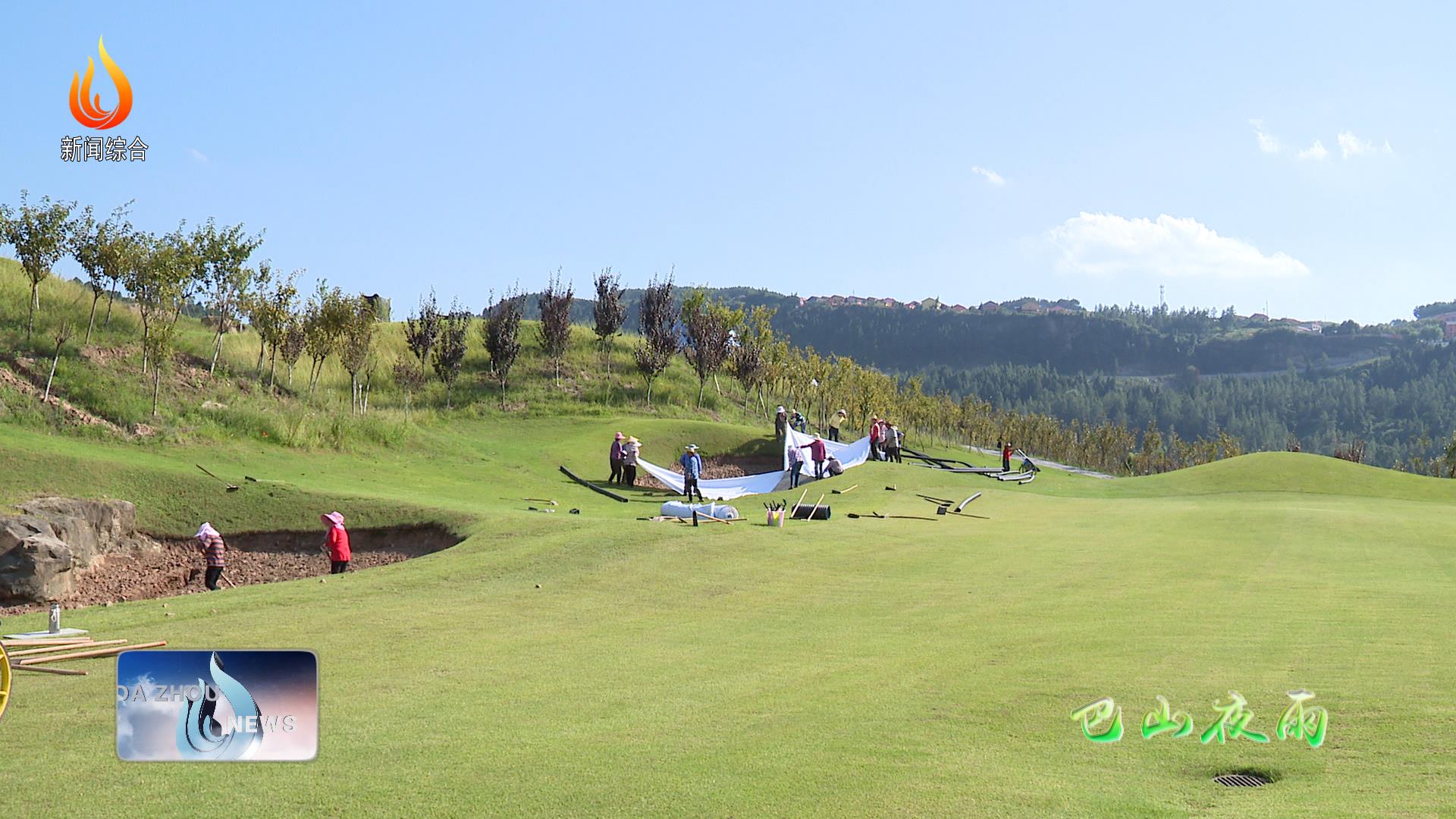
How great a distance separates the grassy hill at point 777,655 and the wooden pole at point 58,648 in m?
0.53

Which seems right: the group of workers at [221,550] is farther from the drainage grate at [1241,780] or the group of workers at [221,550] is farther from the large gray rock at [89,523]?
the drainage grate at [1241,780]

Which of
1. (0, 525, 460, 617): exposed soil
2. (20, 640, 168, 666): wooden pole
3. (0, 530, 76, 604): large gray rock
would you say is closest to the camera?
(20, 640, 168, 666): wooden pole

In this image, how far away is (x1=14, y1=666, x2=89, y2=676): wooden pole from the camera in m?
10.8

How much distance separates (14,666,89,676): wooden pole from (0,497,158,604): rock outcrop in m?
8.90

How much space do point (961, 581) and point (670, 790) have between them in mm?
12022

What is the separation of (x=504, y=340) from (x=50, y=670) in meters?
47.1

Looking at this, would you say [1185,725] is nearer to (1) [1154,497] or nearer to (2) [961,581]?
(2) [961,581]

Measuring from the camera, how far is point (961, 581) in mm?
18656

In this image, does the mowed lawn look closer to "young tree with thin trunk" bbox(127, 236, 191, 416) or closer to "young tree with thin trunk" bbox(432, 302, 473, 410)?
"young tree with thin trunk" bbox(127, 236, 191, 416)

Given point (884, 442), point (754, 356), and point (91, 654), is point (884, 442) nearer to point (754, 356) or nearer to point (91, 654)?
point (754, 356)

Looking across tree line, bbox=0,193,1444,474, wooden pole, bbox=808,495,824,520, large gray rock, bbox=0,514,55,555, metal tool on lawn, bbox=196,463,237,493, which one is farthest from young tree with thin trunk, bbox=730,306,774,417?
large gray rock, bbox=0,514,55,555

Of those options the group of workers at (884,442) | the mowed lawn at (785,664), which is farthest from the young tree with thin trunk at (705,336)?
the mowed lawn at (785,664)

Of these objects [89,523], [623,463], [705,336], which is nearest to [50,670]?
[89,523]

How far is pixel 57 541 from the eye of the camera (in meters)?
19.4
